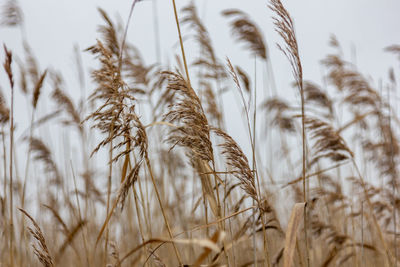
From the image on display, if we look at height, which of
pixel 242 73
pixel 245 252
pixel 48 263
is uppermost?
pixel 242 73

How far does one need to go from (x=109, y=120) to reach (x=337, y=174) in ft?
9.25

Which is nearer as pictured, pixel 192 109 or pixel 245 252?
pixel 192 109

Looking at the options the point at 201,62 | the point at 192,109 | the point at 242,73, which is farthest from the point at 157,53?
the point at 192,109

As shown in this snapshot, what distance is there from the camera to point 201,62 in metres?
2.81

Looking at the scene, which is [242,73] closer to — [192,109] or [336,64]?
[192,109]

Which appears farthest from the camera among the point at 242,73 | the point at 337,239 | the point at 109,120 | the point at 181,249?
the point at 181,249

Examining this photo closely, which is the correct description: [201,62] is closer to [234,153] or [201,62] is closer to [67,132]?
[234,153]

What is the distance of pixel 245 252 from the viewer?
118 inches

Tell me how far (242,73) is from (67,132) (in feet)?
9.18

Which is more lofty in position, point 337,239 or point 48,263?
point 48,263

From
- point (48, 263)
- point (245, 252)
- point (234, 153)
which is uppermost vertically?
point (234, 153)

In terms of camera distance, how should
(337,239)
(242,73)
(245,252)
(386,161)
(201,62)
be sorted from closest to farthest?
(242,73)
(337,239)
(201,62)
(245,252)
(386,161)

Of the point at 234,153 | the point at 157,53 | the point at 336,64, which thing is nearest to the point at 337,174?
the point at 336,64

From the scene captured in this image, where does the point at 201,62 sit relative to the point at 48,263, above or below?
above
